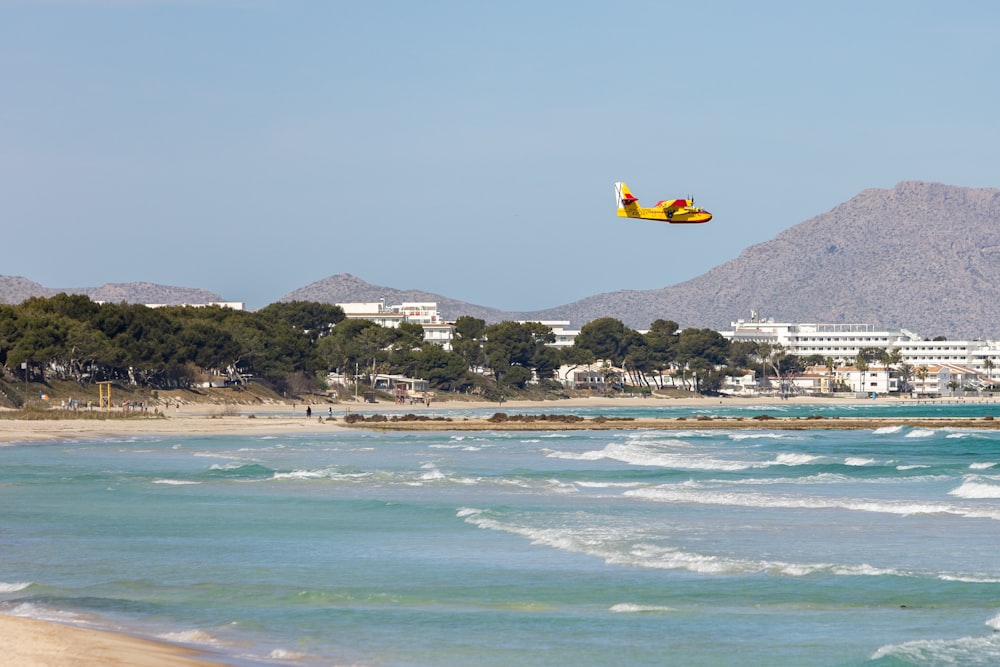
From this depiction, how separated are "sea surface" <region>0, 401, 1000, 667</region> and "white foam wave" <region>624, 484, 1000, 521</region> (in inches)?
4.7

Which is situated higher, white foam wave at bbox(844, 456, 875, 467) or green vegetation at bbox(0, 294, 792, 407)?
green vegetation at bbox(0, 294, 792, 407)

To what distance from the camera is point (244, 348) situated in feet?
440

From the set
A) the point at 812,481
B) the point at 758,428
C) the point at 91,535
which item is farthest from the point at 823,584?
the point at 758,428

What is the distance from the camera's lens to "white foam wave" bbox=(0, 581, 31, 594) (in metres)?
22.3

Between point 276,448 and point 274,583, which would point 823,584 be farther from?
point 276,448

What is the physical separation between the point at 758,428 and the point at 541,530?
203 feet

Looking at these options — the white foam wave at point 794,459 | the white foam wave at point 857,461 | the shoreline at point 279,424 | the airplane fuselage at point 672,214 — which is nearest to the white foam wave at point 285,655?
the white foam wave at point 857,461

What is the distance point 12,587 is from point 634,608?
9847mm

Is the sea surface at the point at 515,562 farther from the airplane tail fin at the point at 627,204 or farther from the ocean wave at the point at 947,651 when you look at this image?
the airplane tail fin at the point at 627,204

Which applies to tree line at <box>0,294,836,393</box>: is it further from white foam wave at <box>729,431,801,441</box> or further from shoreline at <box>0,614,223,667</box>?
shoreline at <box>0,614,223,667</box>

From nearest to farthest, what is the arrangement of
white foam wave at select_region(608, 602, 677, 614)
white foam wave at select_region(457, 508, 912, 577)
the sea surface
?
the sea surface
white foam wave at select_region(608, 602, 677, 614)
white foam wave at select_region(457, 508, 912, 577)

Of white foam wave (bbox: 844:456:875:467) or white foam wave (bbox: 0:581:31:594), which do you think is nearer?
white foam wave (bbox: 0:581:31:594)

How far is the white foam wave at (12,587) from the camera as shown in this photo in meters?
22.3

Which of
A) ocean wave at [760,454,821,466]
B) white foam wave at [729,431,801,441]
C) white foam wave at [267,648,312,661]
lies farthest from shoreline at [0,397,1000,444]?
white foam wave at [267,648,312,661]
